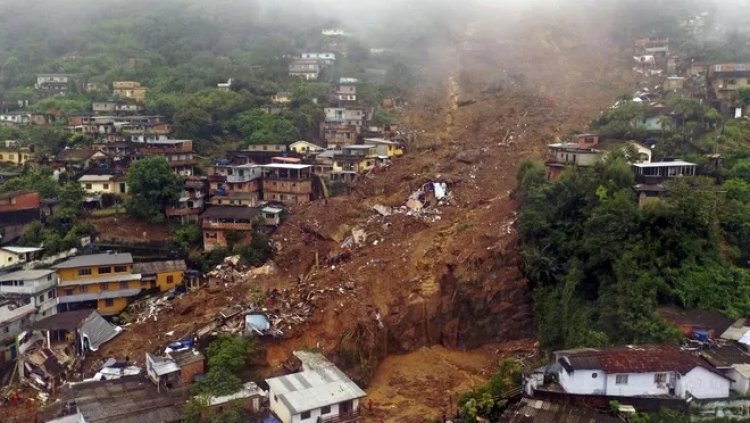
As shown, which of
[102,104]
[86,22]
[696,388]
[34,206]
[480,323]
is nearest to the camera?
[696,388]

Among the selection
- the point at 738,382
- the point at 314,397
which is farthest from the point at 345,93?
the point at 738,382

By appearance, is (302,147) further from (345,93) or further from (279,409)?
(279,409)

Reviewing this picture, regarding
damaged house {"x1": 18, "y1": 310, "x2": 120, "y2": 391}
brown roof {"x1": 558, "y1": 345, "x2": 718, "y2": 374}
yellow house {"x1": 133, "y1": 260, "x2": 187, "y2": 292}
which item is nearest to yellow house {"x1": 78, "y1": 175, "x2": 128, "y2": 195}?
yellow house {"x1": 133, "y1": 260, "x2": 187, "y2": 292}

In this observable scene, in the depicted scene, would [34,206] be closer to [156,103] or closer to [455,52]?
[156,103]

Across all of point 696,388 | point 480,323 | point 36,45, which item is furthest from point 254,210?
point 36,45

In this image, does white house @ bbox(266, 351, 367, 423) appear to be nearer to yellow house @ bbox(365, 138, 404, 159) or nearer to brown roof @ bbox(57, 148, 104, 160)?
yellow house @ bbox(365, 138, 404, 159)
